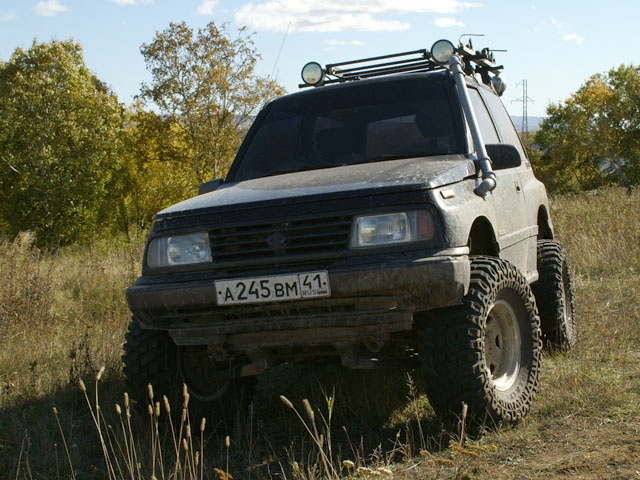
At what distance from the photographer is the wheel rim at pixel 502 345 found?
3668mm

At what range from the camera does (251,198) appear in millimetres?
3508

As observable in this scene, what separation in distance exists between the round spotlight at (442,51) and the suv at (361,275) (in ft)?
0.99

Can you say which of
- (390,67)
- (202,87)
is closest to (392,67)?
(390,67)

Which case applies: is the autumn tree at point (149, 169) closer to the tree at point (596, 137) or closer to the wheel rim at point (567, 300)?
the wheel rim at point (567, 300)

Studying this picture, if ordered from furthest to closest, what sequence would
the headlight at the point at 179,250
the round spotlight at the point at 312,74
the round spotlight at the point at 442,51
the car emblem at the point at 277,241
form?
1. the round spotlight at the point at 312,74
2. the round spotlight at the point at 442,51
3. the headlight at the point at 179,250
4. the car emblem at the point at 277,241

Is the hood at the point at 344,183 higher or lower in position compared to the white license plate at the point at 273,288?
higher

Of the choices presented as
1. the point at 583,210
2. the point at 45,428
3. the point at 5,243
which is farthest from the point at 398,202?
the point at 583,210

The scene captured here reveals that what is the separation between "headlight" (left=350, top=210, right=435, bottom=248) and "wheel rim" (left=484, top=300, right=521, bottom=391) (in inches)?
29.0

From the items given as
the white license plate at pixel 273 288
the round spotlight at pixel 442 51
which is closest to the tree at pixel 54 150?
the round spotlight at pixel 442 51

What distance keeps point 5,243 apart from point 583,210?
8.98 metres

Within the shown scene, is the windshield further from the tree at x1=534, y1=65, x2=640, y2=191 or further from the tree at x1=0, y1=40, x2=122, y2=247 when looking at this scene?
the tree at x1=534, y1=65, x2=640, y2=191

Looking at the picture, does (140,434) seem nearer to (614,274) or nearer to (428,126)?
(428,126)

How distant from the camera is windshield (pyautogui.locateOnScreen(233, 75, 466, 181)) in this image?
4.30 meters

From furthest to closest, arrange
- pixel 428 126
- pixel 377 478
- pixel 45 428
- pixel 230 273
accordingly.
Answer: pixel 428 126 < pixel 45 428 < pixel 230 273 < pixel 377 478
